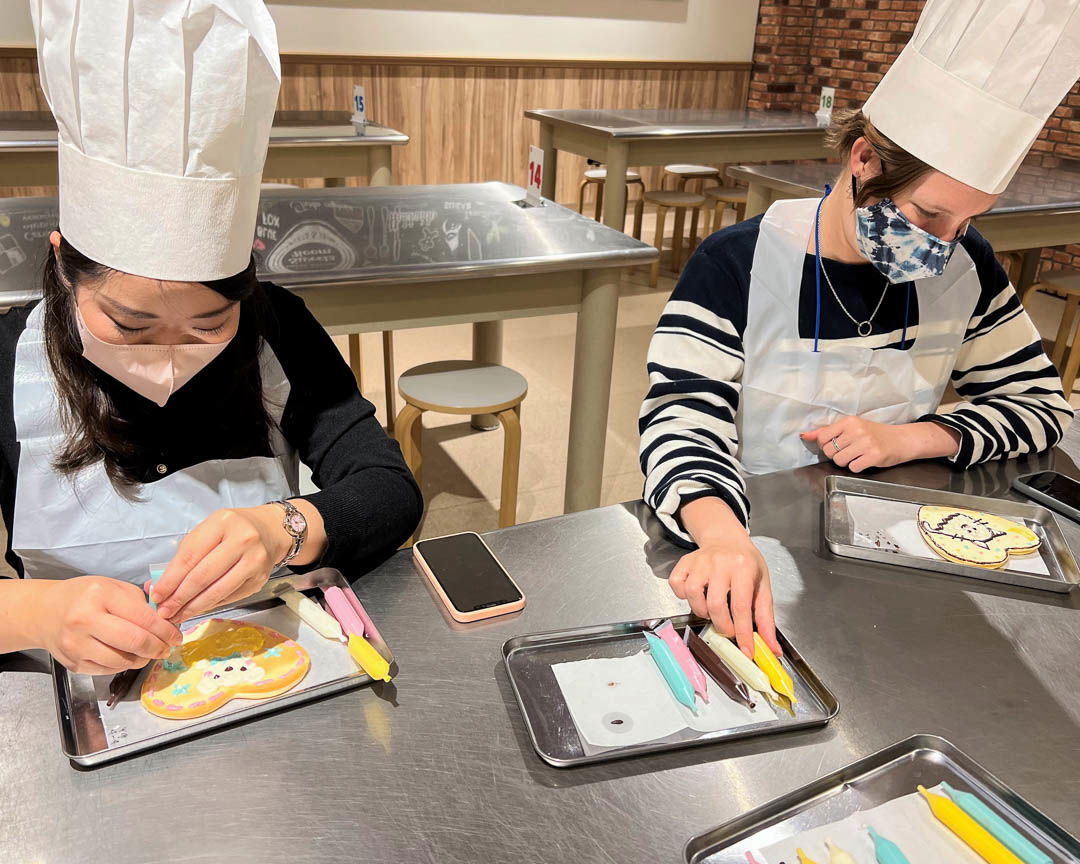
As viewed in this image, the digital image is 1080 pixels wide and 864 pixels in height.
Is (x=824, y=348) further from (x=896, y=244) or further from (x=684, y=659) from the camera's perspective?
(x=684, y=659)

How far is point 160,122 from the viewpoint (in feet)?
2.49

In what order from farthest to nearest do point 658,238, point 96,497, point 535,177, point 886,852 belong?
1. point 658,238
2. point 535,177
3. point 96,497
4. point 886,852

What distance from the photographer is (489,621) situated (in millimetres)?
814

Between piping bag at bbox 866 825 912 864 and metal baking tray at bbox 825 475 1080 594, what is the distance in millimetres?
382

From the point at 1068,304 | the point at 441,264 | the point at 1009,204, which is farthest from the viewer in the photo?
the point at 1068,304

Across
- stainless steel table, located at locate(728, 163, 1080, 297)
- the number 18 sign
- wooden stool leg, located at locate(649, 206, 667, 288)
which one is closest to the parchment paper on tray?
the number 18 sign

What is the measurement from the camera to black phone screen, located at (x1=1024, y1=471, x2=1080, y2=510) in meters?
1.08

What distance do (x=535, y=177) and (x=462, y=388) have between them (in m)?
0.61

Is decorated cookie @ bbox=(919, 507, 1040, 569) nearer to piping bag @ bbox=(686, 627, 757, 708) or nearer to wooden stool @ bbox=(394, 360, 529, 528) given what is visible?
piping bag @ bbox=(686, 627, 757, 708)

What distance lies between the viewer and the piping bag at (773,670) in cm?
73

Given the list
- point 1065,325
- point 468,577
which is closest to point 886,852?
point 468,577

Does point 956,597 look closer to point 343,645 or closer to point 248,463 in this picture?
point 343,645

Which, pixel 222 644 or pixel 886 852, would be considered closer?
pixel 886 852

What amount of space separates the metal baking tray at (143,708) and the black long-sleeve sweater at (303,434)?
13 centimetres
